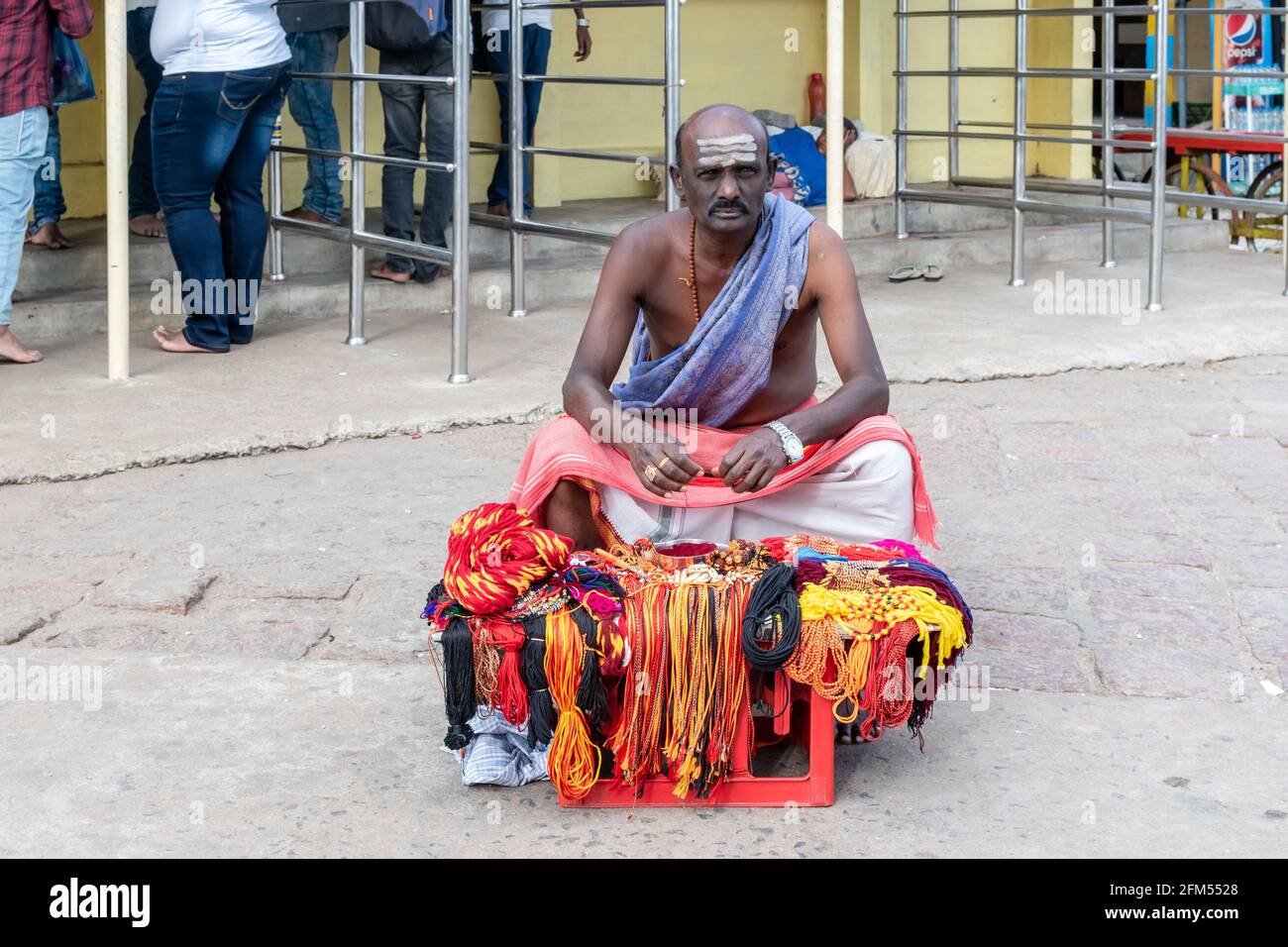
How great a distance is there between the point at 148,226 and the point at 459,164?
196 centimetres

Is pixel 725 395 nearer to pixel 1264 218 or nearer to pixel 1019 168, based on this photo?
pixel 1019 168

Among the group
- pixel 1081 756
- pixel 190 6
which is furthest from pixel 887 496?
pixel 190 6

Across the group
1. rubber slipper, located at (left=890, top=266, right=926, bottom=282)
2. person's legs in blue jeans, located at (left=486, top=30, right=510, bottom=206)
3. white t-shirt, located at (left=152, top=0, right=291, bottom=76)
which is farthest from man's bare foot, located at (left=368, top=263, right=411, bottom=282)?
→ rubber slipper, located at (left=890, top=266, right=926, bottom=282)

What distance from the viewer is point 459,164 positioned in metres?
5.48

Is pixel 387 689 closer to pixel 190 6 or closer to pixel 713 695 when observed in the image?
pixel 713 695

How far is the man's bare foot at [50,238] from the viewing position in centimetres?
659

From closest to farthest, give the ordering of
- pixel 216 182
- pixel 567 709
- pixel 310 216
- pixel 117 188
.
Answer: pixel 567 709 < pixel 117 188 < pixel 216 182 < pixel 310 216

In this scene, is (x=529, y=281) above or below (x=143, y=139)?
below

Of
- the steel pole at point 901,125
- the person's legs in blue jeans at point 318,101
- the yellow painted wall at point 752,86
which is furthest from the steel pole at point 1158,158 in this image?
the person's legs in blue jeans at point 318,101

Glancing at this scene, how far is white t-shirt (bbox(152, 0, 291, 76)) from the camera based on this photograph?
18.4 ft

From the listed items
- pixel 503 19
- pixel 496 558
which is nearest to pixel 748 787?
pixel 496 558

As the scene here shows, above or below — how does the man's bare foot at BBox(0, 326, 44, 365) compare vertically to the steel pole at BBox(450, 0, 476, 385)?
below

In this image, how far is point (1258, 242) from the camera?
10.1 m

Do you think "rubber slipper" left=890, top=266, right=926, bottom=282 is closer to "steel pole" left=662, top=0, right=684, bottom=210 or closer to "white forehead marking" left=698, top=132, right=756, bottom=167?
"steel pole" left=662, top=0, right=684, bottom=210
